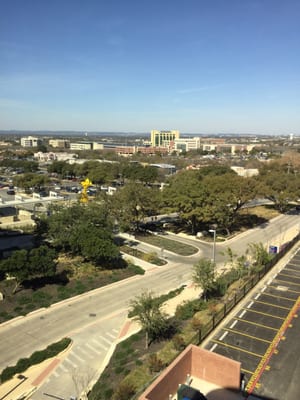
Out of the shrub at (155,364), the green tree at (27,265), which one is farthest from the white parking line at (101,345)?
the green tree at (27,265)

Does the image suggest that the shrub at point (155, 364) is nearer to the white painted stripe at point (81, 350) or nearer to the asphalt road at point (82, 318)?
the asphalt road at point (82, 318)

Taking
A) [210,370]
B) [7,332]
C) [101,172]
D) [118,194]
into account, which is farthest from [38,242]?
[101,172]

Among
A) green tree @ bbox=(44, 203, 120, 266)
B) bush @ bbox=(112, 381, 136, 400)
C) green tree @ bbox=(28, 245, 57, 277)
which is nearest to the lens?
bush @ bbox=(112, 381, 136, 400)

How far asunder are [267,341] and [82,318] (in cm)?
1329

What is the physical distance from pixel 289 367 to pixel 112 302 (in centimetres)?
1434

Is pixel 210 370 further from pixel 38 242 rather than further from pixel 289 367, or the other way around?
pixel 38 242

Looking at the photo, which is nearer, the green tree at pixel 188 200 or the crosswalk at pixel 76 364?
the crosswalk at pixel 76 364

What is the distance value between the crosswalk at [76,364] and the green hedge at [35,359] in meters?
0.68

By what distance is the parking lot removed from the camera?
1811 centimetres

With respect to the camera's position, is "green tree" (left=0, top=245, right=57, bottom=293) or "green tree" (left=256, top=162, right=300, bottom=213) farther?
"green tree" (left=256, top=162, right=300, bottom=213)

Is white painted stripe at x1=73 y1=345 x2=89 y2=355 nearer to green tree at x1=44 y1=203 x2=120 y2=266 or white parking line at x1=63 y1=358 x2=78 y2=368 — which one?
white parking line at x1=63 y1=358 x2=78 y2=368

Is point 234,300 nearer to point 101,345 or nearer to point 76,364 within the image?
point 101,345

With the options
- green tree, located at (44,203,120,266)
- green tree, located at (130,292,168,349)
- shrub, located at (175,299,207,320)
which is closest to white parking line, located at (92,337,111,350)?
green tree, located at (130,292,168,349)

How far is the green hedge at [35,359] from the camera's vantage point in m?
19.3
